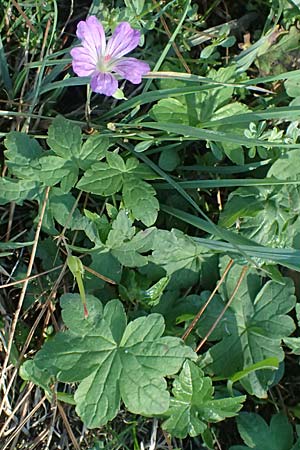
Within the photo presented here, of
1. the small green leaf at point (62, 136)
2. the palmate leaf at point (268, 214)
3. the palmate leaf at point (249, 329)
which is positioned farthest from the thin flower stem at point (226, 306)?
the small green leaf at point (62, 136)

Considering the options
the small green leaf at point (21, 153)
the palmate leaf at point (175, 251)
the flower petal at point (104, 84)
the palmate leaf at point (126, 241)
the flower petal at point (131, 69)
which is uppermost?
the flower petal at point (131, 69)

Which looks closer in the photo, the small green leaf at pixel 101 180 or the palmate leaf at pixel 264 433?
the small green leaf at pixel 101 180

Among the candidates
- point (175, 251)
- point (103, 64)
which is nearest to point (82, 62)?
point (103, 64)

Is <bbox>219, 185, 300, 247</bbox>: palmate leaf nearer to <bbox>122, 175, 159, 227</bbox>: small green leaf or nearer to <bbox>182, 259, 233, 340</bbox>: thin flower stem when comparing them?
<bbox>182, 259, 233, 340</bbox>: thin flower stem

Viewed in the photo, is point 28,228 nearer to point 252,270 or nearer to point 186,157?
point 186,157

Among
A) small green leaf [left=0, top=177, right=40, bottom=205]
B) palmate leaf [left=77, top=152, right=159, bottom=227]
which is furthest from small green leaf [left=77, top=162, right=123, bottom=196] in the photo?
small green leaf [left=0, top=177, right=40, bottom=205]

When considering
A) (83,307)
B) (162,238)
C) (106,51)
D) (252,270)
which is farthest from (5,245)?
(252,270)

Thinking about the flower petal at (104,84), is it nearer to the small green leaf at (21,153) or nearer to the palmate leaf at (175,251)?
the small green leaf at (21,153)

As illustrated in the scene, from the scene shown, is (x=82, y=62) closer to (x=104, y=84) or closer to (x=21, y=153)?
(x=104, y=84)
